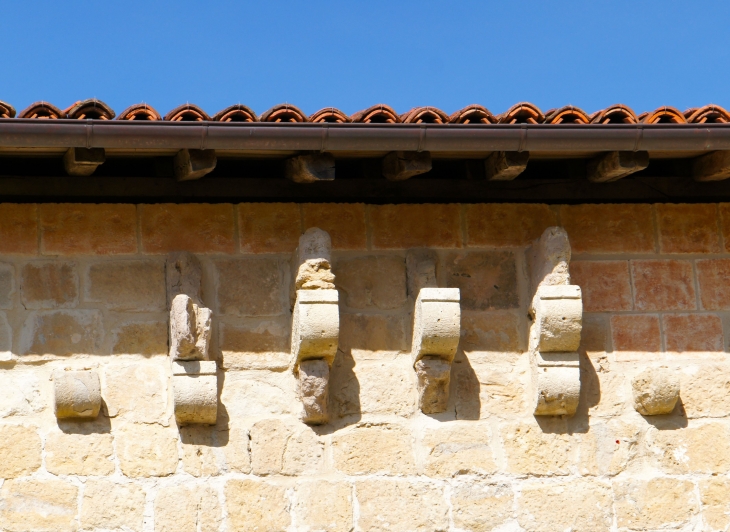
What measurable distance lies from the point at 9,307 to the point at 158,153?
3.26ft

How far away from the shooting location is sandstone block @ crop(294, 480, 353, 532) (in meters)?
5.39

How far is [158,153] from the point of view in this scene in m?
5.58

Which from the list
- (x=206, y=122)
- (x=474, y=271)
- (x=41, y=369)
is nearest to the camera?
(x=206, y=122)

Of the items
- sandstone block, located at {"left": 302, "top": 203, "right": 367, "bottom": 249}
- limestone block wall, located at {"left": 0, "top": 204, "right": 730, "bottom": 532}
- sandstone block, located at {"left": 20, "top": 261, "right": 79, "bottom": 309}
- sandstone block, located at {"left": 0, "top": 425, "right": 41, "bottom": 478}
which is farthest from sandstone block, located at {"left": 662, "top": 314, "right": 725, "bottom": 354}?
sandstone block, located at {"left": 0, "top": 425, "right": 41, "bottom": 478}

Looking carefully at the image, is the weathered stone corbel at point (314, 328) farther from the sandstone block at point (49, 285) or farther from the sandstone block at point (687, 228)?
the sandstone block at point (687, 228)

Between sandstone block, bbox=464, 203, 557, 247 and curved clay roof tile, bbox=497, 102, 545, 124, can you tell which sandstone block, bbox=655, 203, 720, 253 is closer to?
sandstone block, bbox=464, 203, 557, 247

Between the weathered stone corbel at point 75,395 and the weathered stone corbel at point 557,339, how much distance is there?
79.8 inches

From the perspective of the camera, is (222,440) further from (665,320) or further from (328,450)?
(665,320)

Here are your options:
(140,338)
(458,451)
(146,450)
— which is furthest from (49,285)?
(458,451)

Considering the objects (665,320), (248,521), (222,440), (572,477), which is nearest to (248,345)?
(222,440)

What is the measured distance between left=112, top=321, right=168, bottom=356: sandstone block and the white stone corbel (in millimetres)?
1185

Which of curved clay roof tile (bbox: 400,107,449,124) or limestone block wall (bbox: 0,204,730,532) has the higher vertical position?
curved clay roof tile (bbox: 400,107,449,124)

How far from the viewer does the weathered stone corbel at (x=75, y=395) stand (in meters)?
5.39

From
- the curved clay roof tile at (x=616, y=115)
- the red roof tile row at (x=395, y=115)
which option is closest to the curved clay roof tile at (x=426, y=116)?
the red roof tile row at (x=395, y=115)
